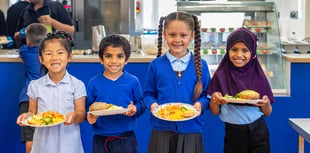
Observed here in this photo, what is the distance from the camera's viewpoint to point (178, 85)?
2463mm

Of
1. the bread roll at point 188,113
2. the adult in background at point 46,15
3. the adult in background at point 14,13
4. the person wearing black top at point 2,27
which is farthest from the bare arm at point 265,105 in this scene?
the person wearing black top at point 2,27

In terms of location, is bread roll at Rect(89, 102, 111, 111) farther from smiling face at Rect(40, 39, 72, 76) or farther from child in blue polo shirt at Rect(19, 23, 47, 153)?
child in blue polo shirt at Rect(19, 23, 47, 153)

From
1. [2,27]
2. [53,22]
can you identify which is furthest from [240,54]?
[2,27]

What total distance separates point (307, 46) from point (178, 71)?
219 centimetres

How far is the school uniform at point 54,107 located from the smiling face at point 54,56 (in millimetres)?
81

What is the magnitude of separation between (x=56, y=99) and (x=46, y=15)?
63.5 inches

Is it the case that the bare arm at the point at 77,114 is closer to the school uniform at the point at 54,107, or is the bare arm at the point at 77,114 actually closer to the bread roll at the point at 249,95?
the school uniform at the point at 54,107

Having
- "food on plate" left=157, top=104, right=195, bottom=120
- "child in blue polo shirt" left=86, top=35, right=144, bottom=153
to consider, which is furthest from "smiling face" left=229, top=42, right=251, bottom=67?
"child in blue polo shirt" left=86, top=35, right=144, bottom=153

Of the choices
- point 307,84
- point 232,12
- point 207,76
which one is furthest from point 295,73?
point 207,76

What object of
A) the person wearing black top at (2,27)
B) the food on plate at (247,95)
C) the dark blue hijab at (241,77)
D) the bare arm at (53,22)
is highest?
the person wearing black top at (2,27)

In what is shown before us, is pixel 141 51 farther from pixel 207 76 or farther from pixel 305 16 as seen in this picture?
pixel 305 16

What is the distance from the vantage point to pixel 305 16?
8.30 metres

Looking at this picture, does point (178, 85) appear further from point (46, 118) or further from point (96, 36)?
point (96, 36)

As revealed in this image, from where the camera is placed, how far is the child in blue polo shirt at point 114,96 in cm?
246
